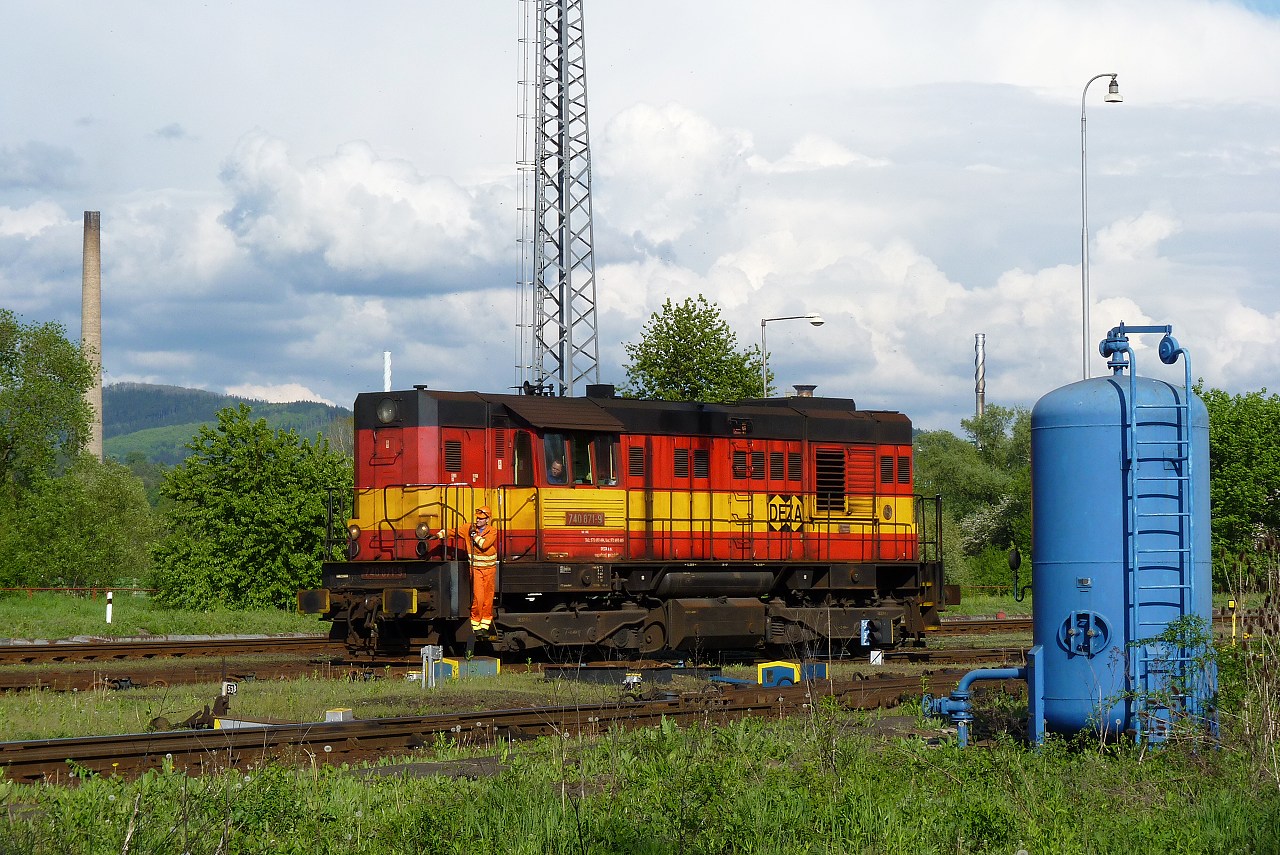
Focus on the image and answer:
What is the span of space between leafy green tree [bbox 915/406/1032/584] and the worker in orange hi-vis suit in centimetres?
4001

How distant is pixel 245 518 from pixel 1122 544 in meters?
23.7

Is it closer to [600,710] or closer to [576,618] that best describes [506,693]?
[600,710]

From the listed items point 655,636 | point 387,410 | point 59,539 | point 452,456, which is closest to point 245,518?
point 387,410

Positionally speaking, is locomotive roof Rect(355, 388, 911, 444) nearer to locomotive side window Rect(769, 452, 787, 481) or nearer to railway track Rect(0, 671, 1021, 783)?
locomotive side window Rect(769, 452, 787, 481)

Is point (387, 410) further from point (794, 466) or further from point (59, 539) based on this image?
point (59, 539)

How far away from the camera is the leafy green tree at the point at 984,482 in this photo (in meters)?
68.2

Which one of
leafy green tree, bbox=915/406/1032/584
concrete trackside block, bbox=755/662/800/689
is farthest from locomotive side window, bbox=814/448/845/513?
leafy green tree, bbox=915/406/1032/584

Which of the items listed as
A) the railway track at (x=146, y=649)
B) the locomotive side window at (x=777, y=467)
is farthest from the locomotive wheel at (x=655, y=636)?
the railway track at (x=146, y=649)

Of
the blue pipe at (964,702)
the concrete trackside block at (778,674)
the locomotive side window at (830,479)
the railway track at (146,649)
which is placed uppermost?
the locomotive side window at (830,479)

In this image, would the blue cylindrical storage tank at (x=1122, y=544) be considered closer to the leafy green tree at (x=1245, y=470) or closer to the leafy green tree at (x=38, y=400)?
the leafy green tree at (x=1245, y=470)

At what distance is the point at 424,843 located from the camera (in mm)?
7918

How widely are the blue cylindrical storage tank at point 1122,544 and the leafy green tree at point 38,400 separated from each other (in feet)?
175

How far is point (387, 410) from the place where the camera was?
2028 cm

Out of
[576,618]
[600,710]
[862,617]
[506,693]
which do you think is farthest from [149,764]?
[862,617]
